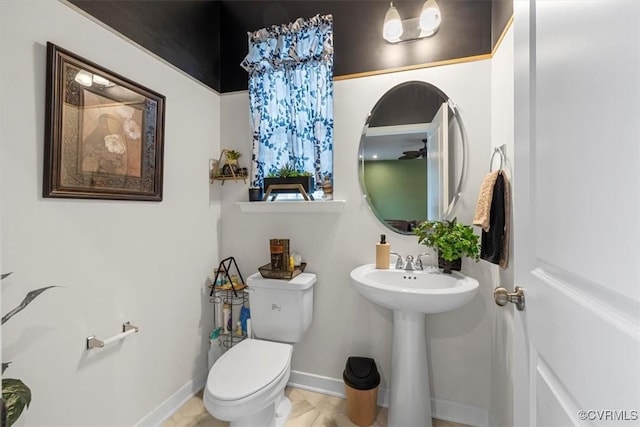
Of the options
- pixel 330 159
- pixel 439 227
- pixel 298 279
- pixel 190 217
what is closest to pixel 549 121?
pixel 439 227

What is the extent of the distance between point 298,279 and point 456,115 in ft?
4.42

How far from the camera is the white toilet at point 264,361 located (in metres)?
1.23

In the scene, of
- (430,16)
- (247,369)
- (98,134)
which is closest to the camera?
(98,134)

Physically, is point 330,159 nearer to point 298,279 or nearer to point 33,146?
point 298,279

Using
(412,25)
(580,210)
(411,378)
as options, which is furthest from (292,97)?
(411,378)

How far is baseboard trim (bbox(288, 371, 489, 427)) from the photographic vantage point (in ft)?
5.22

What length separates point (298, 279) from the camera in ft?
5.65

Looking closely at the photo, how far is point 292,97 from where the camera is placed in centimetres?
187

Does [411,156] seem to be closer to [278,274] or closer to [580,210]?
[278,274]

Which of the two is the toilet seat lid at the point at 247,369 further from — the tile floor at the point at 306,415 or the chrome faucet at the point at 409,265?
the chrome faucet at the point at 409,265

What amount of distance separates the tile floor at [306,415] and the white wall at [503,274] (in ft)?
1.25

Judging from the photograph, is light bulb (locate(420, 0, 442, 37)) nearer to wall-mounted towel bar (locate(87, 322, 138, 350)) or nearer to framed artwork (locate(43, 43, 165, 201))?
framed artwork (locate(43, 43, 165, 201))

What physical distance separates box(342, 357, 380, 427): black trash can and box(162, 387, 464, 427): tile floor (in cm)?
6

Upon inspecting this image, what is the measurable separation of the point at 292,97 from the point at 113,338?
5.46ft
